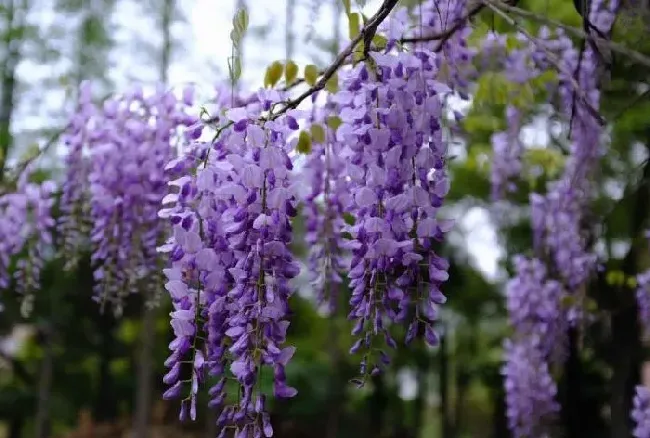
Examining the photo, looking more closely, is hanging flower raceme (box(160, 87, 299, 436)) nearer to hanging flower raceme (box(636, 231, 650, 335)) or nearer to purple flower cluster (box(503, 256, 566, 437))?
hanging flower raceme (box(636, 231, 650, 335))

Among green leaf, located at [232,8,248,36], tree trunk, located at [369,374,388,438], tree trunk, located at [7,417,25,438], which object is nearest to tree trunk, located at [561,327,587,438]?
tree trunk, located at [369,374,388,438]

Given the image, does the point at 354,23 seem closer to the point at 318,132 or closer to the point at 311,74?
the point at 311,74

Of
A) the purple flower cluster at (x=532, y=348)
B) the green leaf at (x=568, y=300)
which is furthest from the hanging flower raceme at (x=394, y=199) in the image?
the purple flower cluster at (x=532, y=348)

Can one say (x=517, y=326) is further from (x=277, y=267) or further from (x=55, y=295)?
(x=55, y=295)

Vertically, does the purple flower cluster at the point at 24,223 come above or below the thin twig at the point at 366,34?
above

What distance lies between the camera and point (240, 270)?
129 cm

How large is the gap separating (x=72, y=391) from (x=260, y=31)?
3532mm

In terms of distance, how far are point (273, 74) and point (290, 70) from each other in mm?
66

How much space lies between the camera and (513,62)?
8.36ft

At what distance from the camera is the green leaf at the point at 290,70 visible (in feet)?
5.68

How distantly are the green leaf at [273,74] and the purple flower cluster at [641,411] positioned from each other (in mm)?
1901

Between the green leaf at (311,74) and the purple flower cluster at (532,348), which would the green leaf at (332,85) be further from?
the purple flower cluster at (532,348)

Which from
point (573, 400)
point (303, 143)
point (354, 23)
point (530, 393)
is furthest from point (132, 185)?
point (573, 400)

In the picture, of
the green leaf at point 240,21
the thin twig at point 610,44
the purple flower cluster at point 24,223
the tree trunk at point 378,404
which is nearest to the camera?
the thin twig at point 610,44
